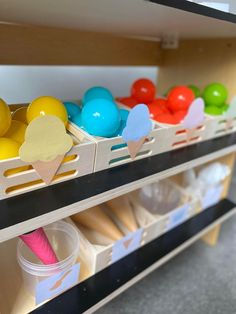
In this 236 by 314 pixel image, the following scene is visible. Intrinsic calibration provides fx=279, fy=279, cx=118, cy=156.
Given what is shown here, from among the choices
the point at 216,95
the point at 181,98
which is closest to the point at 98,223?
the point at 181,98

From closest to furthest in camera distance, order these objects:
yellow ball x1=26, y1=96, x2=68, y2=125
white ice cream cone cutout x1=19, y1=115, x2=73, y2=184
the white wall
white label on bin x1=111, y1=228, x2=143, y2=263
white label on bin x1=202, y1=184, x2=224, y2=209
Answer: white ice cream cone cutout x1=19, y1=115, x2=73, y2=184 → yellow ball x1=26, y1=96, x2=68, y2=125 → white label on bin x1=111, y1=228, x2=143, y2=263 → the white wall → white label on bin x1=202, y1=184, x2=224, y2=209

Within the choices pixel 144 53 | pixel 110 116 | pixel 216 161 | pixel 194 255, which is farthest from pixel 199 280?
pixel 144 53

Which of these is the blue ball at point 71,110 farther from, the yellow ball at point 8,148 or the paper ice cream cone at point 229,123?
the paper ice cream cone at point 229,123

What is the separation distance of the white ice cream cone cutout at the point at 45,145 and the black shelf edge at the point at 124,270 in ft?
1.20

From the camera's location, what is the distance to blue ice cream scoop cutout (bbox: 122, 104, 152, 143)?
0.65m

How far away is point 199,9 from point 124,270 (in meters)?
0.73

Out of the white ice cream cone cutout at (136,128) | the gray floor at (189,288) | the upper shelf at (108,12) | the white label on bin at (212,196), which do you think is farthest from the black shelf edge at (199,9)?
the gray floor at (189,288)

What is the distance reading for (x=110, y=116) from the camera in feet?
2.14

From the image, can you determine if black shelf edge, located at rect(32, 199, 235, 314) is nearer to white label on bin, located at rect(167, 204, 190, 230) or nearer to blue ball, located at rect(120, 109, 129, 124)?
white label on bin, located at rect(167, 204, 190, 230)

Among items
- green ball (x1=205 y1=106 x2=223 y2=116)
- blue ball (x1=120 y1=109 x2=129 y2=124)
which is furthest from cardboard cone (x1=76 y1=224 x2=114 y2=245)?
green ball (x1=205 y1=106 x2=223 y2=116)

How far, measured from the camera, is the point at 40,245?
68cm

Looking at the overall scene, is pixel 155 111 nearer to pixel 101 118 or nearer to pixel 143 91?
pixel 143 91

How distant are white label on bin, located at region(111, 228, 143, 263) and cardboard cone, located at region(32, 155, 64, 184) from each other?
34cm

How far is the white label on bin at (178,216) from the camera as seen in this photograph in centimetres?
100
